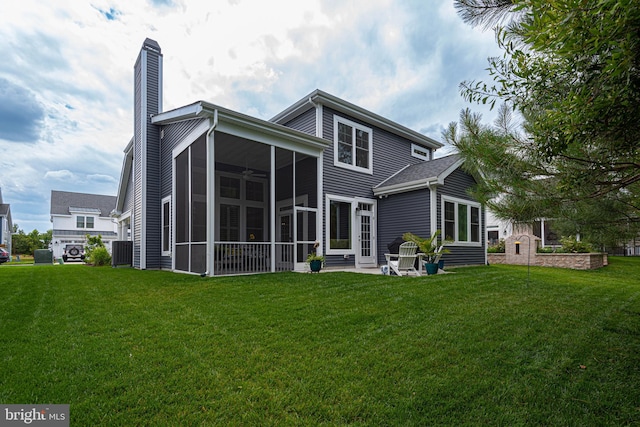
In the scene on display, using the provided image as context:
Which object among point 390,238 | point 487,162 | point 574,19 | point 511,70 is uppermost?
point 511,70

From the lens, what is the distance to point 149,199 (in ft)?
36.0

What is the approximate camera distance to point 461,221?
10.8 meters

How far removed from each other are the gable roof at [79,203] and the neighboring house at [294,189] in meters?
21.8

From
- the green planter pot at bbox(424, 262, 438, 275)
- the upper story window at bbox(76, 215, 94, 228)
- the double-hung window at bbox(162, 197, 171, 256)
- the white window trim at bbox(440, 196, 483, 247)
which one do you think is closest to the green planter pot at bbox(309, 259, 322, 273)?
the green planter pot at bbox(424, 262, 438, 275)

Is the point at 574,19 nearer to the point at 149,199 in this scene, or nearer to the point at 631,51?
the point at 631,51

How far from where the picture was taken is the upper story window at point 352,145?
10.4 meters

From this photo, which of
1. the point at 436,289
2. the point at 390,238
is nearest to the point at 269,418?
the point at 436,289

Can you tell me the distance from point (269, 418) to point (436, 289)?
4.61 meters

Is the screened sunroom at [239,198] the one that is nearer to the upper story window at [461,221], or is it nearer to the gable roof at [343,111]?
the gable roof at [343,111]

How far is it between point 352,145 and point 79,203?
30058 mm

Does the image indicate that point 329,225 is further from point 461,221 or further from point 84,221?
point 84,221

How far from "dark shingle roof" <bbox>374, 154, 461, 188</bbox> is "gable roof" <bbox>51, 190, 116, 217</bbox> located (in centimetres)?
2926

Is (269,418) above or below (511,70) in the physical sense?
below

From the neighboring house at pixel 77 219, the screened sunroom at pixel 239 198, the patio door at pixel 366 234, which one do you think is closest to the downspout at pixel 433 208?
the patio door at pixel 366 234
